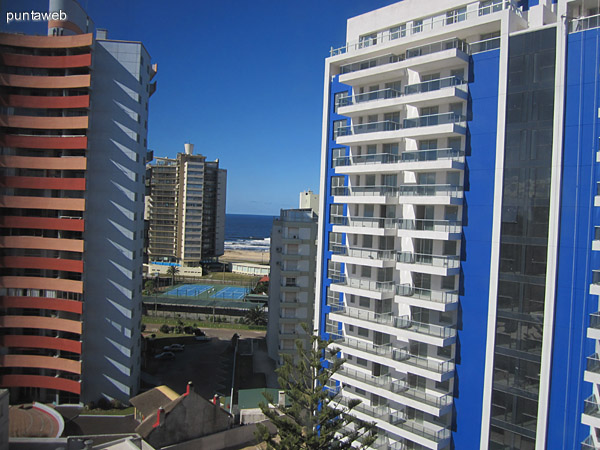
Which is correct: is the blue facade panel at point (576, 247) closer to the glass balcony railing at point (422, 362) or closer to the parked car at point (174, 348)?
the glass balcony railing at point (422, 362)

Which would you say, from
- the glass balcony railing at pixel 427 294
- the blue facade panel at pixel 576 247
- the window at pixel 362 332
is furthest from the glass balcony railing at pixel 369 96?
the window at pixel 362 332

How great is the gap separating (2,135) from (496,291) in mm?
31451

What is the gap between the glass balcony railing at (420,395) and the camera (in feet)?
66.4

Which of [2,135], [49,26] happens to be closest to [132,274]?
[2,135]

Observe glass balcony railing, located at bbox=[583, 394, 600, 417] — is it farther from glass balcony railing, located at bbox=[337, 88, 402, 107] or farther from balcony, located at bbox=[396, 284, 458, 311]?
glass balcony railing, located at bbox=[337, 88, 402, 107]

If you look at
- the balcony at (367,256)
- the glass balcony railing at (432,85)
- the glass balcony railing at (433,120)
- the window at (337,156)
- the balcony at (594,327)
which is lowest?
the balcony at (594,327)

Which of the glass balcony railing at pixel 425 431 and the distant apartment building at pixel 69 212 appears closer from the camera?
the glass balcony railing at pixel 425 431

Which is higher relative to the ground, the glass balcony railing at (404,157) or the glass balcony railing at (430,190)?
the glass balcony railing at (404,157)

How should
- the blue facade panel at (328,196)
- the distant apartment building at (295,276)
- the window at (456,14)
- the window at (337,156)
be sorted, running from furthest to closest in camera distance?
the distant apartment building at (295,276), the blue facade panel at (328,196), the window at (337,156), the window at (456,14)

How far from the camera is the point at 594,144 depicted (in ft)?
54.7

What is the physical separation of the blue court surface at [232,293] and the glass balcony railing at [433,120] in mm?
52186

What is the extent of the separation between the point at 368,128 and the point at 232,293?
179 ft

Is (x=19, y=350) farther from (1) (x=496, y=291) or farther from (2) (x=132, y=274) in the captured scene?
(1) (x=496, y=291)

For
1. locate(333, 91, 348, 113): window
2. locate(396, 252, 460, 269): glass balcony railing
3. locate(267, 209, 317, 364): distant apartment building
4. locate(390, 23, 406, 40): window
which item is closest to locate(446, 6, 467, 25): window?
locate(390, 23, 406, 40): window
